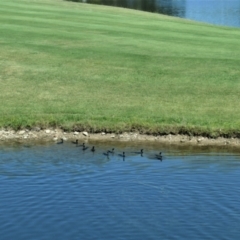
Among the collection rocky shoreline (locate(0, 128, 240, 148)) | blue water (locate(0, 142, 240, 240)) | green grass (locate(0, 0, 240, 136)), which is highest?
green grass (locate(0, 0, 240, 136))

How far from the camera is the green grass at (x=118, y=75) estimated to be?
2338cm

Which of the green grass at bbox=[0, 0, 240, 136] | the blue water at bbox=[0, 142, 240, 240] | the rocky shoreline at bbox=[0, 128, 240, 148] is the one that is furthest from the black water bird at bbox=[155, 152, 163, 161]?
the green grass at bbox=[0, 0, 240, 136]

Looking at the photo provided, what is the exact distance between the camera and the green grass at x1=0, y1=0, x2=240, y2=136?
23.4 meters

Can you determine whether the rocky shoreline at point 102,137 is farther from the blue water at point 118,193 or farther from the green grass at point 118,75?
the blue water at point 118,193

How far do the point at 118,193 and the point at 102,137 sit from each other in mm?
5841

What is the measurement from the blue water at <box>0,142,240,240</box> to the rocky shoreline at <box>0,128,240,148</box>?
692 mm

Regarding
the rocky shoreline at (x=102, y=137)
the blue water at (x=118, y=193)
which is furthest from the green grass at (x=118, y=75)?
the blue water at (x=118, y=193)

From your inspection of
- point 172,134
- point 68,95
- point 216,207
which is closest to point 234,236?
point 216,207

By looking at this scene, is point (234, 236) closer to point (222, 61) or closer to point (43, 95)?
point (43, 95)

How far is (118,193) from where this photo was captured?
16750 millimetres

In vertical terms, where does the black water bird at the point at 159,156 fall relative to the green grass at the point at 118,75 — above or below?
below

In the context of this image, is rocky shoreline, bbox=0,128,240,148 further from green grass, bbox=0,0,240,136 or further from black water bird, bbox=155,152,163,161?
black water bird, bbox=155,152,163,161

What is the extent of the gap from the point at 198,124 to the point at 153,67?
7826 mm

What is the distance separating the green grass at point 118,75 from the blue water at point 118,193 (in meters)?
1.94
